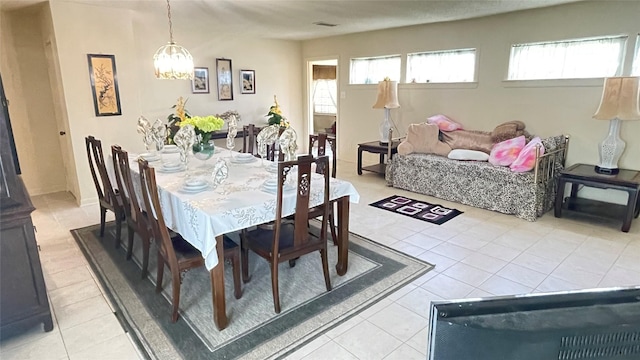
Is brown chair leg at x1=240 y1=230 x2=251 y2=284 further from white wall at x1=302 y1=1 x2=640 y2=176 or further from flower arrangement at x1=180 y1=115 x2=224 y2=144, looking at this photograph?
white wall at x1=302 y1=1 x2=640 y2=176

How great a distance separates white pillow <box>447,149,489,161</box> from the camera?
4539mm

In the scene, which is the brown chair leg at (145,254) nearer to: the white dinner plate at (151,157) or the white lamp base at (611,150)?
the white dinner plate at (151,157)

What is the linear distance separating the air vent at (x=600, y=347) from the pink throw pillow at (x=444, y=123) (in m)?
4.96

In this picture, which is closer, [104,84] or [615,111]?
[615,111]

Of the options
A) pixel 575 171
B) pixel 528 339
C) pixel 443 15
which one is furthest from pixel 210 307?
pixel 443 15

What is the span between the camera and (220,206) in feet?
7.02

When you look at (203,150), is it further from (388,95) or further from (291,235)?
(388,95)

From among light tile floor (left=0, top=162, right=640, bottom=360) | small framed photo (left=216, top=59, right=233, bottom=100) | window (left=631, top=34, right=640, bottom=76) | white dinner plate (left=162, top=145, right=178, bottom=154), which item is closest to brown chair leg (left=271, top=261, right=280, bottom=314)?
light tile floor (left=0, top=162, right=640, bottom=360)

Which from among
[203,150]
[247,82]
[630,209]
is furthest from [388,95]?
[203,150]

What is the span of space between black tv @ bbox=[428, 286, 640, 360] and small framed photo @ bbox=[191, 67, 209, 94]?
6191 mm

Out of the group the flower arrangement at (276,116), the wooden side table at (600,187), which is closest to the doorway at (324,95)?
the flower arrangement at (276,116)

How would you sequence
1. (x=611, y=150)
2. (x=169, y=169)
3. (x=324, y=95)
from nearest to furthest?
(x=169, y=169)
(x=611, y=150)
(x=324, y=95)

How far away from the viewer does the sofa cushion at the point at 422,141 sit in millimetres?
5066

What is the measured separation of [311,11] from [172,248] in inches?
134
